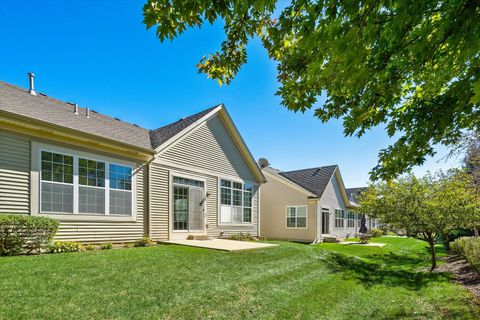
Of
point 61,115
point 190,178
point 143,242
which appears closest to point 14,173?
point 61,115

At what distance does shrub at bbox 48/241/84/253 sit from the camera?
26.8 ft

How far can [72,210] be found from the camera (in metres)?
9.22

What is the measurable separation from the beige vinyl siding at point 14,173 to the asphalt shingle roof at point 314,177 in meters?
18.0

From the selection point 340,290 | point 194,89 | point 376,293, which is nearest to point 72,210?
point 194,89

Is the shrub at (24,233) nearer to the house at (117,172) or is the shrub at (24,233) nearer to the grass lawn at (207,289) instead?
the grass lawn at (207,289)

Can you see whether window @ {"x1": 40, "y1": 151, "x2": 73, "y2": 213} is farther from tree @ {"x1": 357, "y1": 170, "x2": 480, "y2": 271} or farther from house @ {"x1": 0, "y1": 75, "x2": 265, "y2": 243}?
tree @ {"x1": 357, "y1": 170, "x2": 480, "y2": 271}

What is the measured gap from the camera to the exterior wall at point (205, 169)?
1206cm

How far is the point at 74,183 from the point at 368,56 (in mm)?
9416

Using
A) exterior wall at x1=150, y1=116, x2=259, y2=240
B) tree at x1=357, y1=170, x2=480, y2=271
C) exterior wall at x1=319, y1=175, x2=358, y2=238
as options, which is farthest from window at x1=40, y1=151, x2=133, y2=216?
exterior wall at x1=319, y1=175, x2=358, y2=238

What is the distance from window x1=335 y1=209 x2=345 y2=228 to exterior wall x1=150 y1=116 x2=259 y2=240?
11.3 metres

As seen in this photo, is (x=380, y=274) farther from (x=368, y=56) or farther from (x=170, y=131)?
(x=170, y=131)

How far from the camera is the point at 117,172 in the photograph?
10.7m

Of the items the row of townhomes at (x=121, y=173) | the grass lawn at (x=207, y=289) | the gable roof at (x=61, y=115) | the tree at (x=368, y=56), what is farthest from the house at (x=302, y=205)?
the tree at (x=368, y=56)

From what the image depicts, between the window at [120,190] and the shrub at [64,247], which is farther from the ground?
the window at [120,190]
